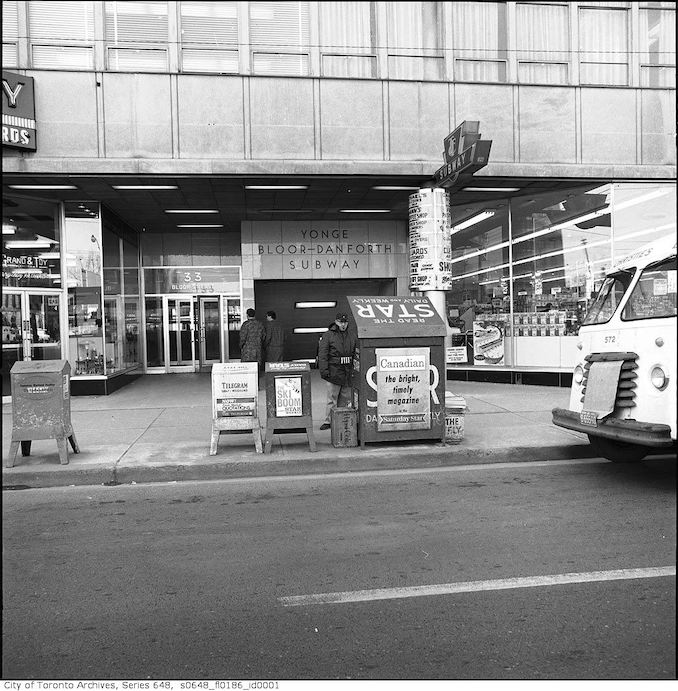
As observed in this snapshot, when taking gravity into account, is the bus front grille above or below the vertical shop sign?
below

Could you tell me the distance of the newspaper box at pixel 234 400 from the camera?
8.21m

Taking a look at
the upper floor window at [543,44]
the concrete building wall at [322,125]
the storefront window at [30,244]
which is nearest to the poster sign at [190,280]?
the storefront window at [30,244]

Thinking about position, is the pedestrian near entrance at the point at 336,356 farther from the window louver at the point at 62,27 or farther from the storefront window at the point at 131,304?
the storefront window at the point at 131,304

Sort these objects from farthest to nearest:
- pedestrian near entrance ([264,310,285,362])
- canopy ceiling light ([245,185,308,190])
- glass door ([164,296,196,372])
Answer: glass door ([164,296,196,372]), pedestrian near entrance ([264,310,285,362]), canopy ceiling light ([245,185,308,190])

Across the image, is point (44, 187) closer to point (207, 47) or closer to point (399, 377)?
point (207, 47)

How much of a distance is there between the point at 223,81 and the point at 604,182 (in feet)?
26.6

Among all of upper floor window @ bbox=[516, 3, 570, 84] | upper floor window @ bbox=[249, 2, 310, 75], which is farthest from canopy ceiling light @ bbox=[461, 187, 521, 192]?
upper floor window @ bbox=[249, 2, 310, 75]

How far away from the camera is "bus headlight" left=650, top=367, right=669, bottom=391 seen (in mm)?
6035

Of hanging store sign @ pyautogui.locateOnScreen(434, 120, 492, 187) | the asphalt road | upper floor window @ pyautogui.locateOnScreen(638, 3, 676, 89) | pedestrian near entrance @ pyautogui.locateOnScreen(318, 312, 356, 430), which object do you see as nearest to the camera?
the asphalt road

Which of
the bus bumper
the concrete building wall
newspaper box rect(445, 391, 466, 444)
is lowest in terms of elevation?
newspaper box rect(445, 391, 466, 444)

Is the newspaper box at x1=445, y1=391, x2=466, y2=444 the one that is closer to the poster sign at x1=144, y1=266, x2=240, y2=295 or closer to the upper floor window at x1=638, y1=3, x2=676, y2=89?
the upper floor window at x1=638, y1=3, x2=676, y2=89

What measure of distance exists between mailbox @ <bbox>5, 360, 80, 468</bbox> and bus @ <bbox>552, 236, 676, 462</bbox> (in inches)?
235

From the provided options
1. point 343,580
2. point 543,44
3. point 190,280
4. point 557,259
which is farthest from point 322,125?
point 343,580

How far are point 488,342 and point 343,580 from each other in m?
11.8
